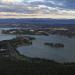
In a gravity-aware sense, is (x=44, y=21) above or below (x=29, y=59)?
above

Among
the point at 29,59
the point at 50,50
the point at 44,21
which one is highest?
the point at 44,21

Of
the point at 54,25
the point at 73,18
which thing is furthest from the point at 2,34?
the point at 73,18

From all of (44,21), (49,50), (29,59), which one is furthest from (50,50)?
(44,21)

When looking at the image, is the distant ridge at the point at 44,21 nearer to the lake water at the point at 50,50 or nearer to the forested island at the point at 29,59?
the forested island at the point at 29,59

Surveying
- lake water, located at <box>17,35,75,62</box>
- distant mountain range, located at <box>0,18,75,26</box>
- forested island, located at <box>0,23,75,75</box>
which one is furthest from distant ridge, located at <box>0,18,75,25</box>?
lake water, located at <box>17,35,75,62</box>

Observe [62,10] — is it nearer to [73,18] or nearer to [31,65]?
[73,18]

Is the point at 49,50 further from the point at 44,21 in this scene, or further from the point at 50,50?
the point at 44,21

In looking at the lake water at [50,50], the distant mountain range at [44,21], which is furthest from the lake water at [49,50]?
the distant mountain range at [44,21]

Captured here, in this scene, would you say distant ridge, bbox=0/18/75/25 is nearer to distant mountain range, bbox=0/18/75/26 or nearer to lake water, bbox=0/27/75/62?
distant mountain range, bbox=0/18/75/26
